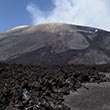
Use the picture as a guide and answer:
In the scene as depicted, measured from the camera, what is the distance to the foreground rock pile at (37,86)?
51.4 ft

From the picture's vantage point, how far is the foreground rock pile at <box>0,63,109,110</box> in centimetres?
1566

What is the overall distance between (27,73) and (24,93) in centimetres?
451

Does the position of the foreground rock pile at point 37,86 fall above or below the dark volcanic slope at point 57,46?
below

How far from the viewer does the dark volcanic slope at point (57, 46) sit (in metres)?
81.5

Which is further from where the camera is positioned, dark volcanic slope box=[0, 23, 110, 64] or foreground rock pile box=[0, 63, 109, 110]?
dark volcanic slope box=[0, 23, 110, 64]

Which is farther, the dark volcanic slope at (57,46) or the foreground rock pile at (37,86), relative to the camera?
the dark volcanic slope at (57,46)

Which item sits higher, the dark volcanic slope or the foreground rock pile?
the dark volcanic slope

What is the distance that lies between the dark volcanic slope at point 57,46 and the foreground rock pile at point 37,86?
51.2m

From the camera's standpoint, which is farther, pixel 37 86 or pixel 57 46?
pixel 57 46

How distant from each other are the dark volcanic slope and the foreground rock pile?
168 ft

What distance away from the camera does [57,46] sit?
94.2 m

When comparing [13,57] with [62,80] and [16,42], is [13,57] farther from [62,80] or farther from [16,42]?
[62,80]

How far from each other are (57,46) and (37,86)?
76.6m

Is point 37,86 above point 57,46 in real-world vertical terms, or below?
below
